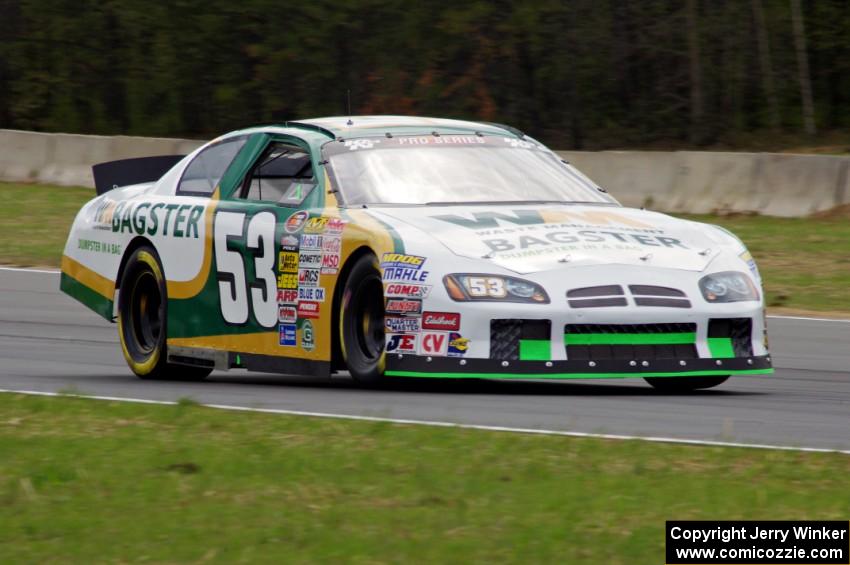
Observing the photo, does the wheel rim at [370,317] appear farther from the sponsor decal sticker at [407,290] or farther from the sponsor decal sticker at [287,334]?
the sponsor decal sticker at [287,334]

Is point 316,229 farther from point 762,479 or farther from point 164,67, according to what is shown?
point 164,67

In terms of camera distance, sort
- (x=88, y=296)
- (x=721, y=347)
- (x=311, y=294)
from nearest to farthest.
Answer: (x=721, y=347), (x=311, y=294), (x=88, y=296)

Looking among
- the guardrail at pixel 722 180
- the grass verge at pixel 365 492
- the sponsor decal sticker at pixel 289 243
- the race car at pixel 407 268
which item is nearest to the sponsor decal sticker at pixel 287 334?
the race car at pixel 407 268

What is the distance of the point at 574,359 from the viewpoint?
26.1ft

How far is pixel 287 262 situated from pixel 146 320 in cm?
164

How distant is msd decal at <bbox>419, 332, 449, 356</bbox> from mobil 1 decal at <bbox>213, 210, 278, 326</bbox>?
1.04 meters

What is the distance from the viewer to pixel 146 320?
10.2 meters

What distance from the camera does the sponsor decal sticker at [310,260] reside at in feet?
28.5

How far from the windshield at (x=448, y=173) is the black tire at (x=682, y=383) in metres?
1.10

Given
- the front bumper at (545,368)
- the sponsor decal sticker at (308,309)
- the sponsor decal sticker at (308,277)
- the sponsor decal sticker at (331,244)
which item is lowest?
the front bumper at (545,368)

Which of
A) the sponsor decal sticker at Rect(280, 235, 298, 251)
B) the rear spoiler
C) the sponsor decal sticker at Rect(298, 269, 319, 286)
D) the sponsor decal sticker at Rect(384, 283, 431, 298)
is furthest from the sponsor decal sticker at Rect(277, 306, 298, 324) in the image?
the rear spoiler

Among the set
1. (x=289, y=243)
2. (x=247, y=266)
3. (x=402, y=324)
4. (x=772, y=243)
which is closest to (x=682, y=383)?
(x=402, y=324)

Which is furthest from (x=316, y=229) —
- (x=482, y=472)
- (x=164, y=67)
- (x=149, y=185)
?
(x=164, y=67)

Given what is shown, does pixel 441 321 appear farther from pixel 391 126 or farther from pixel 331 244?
pixel 391 126
